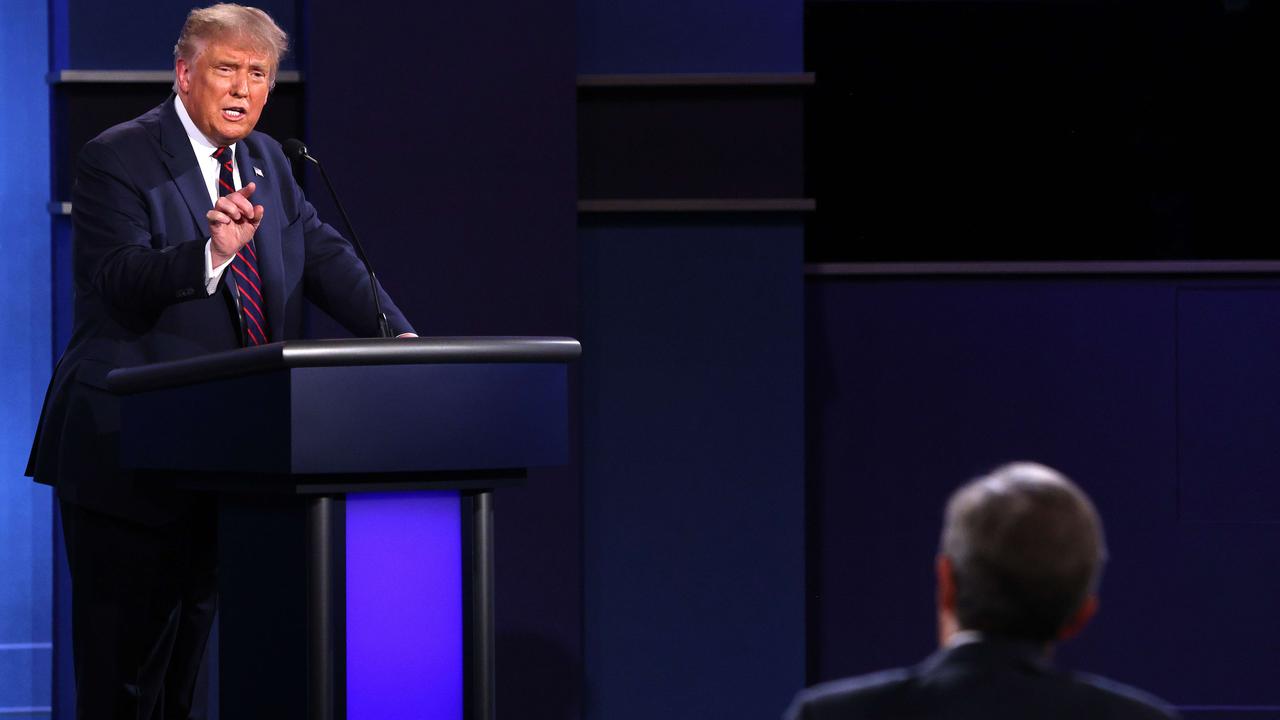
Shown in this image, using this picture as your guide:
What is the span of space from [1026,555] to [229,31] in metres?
1.90

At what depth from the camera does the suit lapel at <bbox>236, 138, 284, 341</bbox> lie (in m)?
2.52

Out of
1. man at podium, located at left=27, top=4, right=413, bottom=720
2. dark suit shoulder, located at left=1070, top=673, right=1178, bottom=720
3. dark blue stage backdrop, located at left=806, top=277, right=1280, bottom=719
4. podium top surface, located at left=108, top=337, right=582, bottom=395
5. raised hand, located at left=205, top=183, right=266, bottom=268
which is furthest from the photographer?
dark blue stage backdrop, located at left=806, top=277, right=1280, bottom=719

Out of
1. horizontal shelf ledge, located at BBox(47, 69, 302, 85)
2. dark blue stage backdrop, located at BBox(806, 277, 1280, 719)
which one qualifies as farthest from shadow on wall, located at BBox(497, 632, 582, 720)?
horizontal shelf ledge, located at BBox(47, 69, 302, 85)

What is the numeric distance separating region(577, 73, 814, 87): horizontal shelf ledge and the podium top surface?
1.67 m

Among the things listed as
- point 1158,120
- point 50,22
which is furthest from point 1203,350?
point 50,22

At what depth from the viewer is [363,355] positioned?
76.2 inches

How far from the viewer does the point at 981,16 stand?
4.10 meters

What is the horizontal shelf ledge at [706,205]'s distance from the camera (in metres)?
3.66

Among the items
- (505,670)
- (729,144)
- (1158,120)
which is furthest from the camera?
(1158,120)

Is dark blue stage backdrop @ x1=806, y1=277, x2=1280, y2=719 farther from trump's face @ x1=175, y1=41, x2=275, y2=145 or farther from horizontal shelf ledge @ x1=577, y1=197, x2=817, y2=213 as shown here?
trump's face @ x1=175, y1=41, x2=275, y2=145

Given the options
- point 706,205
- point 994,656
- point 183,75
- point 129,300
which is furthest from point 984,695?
point 706,205

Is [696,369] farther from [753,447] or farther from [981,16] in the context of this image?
[981,16]

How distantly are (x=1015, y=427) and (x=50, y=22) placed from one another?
2668mm

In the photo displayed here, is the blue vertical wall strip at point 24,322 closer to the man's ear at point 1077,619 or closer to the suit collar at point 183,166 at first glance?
the suit collar at point 183,166
